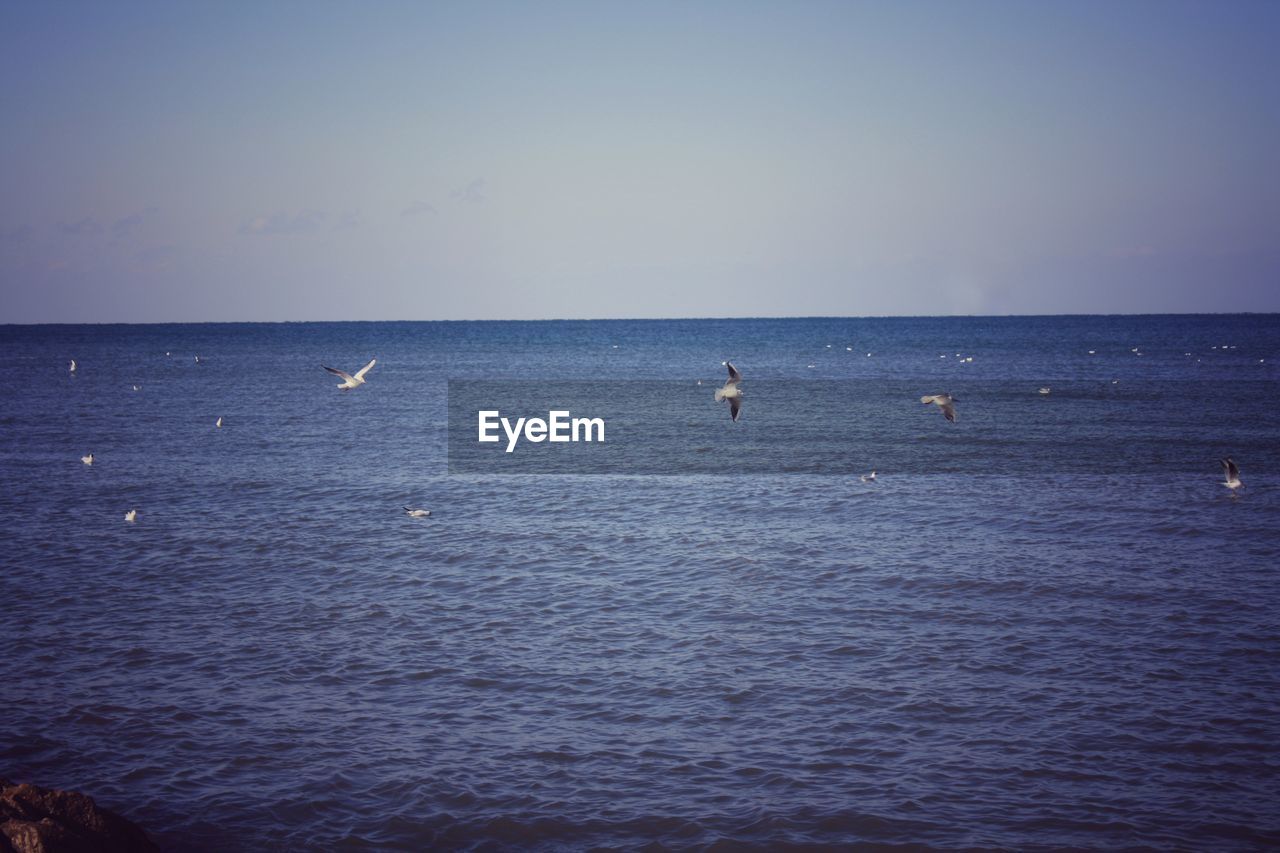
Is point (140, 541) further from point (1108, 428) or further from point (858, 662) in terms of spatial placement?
point (1108, 428)

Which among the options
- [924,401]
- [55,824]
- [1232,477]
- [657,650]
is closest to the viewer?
[55,824]

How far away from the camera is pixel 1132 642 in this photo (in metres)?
15.7

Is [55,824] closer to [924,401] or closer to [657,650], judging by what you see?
[657,650]

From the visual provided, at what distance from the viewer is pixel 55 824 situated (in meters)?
8.69

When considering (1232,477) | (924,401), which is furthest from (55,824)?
(1232,477)

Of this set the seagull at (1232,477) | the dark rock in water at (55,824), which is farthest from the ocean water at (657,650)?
the dark rock in water at (55,824)

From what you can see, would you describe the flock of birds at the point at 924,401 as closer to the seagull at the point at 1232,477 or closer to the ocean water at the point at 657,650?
the seagull at the point at 1232,477

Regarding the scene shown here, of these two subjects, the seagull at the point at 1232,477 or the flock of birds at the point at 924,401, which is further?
the seagull at the point at 1232,477

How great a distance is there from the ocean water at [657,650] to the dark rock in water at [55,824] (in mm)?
1215

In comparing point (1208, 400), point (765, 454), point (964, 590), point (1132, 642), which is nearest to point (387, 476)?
point (765, 454)

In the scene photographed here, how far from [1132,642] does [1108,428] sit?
28.0 metres

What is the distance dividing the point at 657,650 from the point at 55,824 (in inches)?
349

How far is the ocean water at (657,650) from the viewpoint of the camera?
36.3 feet

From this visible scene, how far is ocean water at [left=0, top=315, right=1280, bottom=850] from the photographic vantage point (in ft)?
36.3
